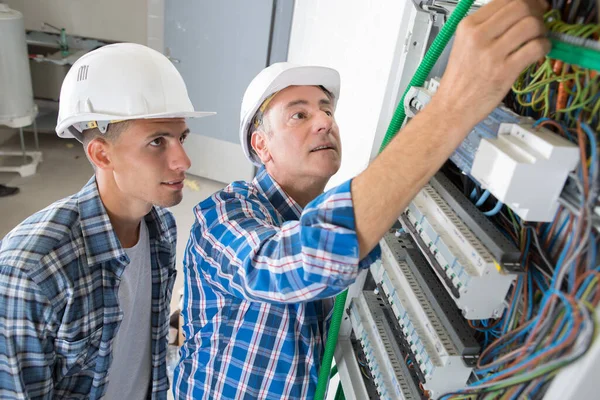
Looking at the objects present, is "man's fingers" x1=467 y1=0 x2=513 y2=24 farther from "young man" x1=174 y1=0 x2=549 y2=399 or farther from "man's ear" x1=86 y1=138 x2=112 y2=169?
"man's ear" x1=86 y1=138 x2=112 y2=169

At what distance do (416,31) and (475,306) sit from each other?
601 mm

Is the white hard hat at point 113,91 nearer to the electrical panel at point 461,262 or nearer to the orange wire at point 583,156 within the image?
the electrical panel at point 461,262

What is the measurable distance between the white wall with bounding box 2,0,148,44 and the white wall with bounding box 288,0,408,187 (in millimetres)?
2578

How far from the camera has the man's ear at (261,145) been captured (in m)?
1.27

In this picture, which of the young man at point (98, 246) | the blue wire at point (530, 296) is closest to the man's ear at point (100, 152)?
the young man at point (98, 246)

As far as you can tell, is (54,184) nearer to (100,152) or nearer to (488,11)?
(100,152)

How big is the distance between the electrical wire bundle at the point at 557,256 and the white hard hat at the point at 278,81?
0.63 meters

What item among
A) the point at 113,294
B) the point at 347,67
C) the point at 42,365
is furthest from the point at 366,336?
the point at 347,67

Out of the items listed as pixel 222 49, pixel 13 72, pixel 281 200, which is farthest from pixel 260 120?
pixel 13 72

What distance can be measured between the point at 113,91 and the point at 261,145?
422 mm

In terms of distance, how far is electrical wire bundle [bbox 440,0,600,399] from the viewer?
21.6 inches

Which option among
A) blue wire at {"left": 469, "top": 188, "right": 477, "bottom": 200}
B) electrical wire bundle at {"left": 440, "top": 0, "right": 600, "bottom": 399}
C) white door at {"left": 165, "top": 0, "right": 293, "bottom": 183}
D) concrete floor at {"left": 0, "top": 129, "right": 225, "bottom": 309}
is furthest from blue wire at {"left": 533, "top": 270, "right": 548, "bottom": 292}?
white door at {"left": 165, "top": 0, "right": 293, "bottom": 183}

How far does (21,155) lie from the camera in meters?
4.09

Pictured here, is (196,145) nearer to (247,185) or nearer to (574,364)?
(247,185)
